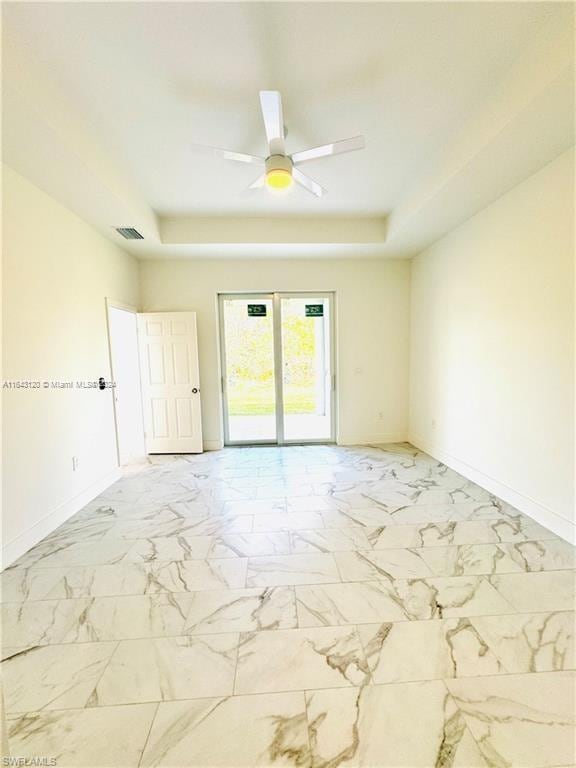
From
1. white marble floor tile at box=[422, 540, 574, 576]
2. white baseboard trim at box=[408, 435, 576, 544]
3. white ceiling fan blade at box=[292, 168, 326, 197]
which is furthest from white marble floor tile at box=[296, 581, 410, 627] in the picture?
white ceiling fan blade at box=[292, 168, 326, 197]

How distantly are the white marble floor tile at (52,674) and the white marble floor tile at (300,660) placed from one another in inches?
26.1

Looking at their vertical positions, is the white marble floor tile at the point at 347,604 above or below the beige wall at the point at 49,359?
below

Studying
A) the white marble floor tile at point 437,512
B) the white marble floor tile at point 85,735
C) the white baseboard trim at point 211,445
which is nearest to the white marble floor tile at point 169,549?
the white marble floor tile at point 85,735

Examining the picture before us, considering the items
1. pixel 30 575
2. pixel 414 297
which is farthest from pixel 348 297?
pixel 30 575

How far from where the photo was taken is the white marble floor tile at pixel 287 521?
8.27ft

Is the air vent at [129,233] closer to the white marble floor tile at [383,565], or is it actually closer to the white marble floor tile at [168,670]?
the white marble floor tile at [168,670]

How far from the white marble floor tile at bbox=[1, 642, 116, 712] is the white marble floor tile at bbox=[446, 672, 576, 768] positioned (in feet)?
5.18

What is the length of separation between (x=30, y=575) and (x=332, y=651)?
2.00 m

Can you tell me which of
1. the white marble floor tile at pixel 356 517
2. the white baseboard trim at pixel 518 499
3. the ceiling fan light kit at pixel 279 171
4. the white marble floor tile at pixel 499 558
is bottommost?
the white marble floor tile at pixel 499 558

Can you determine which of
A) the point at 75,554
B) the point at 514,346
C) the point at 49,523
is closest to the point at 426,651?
the point at 75,554

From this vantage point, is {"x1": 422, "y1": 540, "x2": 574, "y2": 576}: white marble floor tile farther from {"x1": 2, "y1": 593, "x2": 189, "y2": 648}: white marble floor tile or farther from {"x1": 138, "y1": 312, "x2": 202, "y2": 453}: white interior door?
{"x1": 138, "y1": 312, "x2": 202, "y2": 453}: white interior door

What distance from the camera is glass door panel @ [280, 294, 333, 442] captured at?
4727 mm

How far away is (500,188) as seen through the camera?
2664 millimetres

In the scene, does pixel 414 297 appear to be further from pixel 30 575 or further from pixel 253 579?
pixel 30 575
